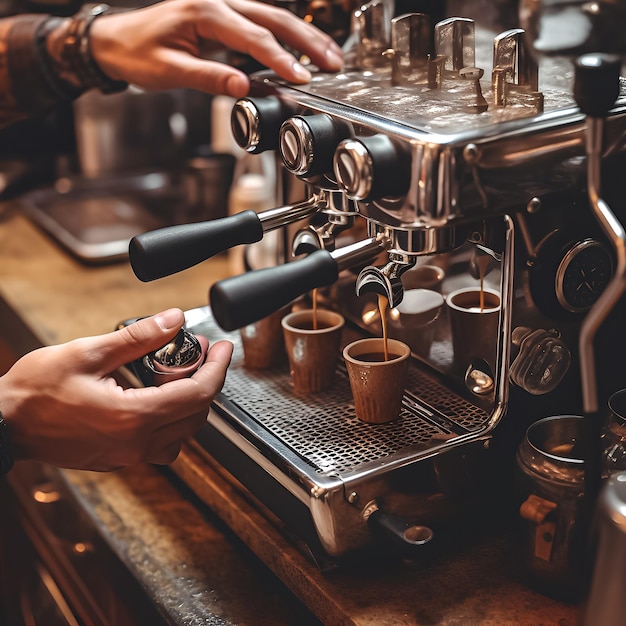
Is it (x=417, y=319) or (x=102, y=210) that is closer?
(x=417, y=319)

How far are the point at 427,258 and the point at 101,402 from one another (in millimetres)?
327

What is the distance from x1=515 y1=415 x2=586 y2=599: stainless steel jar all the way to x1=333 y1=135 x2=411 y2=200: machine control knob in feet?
0.82

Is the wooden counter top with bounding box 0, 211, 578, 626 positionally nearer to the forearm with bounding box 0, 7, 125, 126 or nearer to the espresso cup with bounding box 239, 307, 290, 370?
the espresso cup with bounding box 239, 307, 290, 370

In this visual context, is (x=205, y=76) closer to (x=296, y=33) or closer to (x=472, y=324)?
(x=296, y=33)

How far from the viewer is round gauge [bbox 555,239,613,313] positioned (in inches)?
28.4

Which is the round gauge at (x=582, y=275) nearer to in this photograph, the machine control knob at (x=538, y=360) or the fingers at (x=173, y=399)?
the machine control knob at (x=538, y=360)

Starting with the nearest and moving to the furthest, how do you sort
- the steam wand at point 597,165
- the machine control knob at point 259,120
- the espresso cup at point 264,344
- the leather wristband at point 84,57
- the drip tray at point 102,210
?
the steam wand at point 597,165
the machine control knob at point 259,120
the espresso cup at point 264,344
the leather wristband at point 84,57
the drip tray at point 102,210

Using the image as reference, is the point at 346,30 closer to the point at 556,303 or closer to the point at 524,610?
the point at 556,303

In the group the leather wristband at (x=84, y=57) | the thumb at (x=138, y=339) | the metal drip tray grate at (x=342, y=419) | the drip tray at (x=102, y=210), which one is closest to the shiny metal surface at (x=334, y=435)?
the metal drip tray grate at (x=342, y=419)

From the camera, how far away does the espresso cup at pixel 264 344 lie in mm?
916

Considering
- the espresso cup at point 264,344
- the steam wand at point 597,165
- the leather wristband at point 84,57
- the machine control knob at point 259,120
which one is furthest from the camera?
the leather wristband at point 84,57

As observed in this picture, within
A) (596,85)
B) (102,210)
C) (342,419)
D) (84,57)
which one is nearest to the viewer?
(596,85)

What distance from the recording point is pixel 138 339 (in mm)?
755

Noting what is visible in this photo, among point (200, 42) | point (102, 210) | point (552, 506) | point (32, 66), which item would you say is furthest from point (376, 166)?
point (102, 210)
